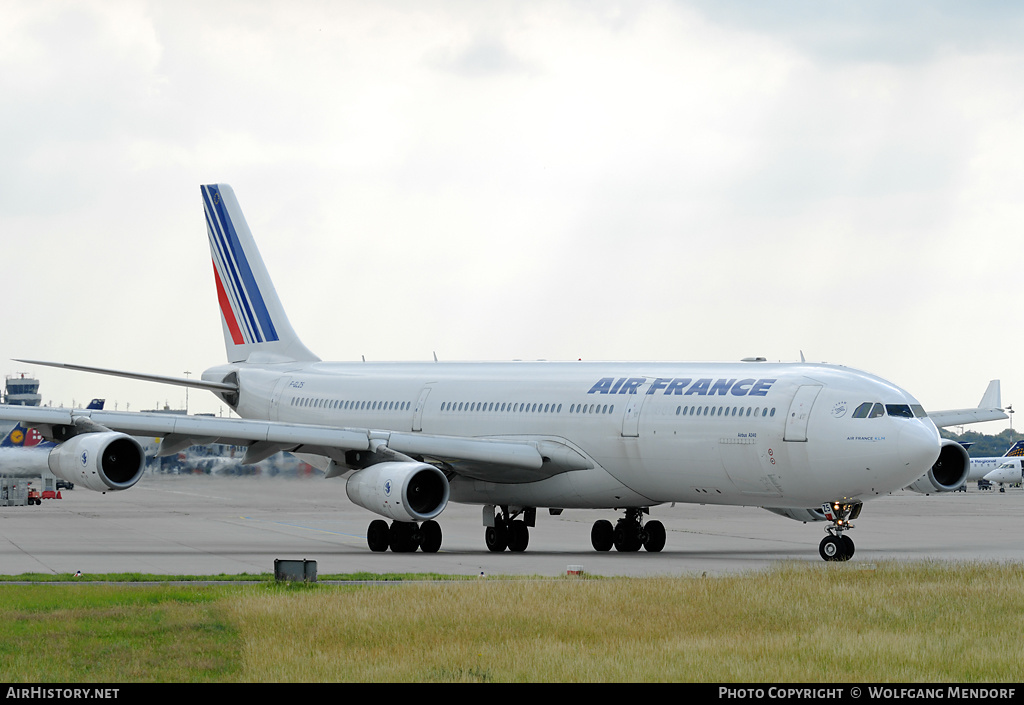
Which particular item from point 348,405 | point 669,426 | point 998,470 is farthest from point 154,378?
point 998,470

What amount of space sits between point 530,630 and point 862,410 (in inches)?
484

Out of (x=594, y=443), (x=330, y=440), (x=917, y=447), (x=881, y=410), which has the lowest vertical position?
(x=917, y=447)

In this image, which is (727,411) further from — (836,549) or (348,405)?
(348,405)

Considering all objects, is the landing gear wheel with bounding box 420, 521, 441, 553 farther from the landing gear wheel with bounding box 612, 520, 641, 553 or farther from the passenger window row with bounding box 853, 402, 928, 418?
the passenger window row with bounding box 853, 402, 928, 418

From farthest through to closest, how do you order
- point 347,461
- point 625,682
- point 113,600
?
1. point 347,461
2. point 113,600
3. point 625,682

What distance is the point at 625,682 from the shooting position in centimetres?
1198

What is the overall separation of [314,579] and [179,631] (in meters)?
5.37

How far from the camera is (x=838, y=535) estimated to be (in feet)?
87.1

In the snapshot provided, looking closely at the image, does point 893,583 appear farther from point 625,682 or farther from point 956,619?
point 625,682

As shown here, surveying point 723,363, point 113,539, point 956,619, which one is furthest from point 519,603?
point 113,539

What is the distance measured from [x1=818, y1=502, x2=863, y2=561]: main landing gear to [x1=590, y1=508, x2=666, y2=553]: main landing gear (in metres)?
4.83

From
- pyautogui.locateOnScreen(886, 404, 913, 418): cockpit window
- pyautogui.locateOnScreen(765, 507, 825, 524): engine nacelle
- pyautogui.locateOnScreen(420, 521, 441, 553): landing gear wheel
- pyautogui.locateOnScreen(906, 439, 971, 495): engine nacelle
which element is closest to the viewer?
pyautogui.locateOnScreen(886, 404, 913, 418): cockpit window

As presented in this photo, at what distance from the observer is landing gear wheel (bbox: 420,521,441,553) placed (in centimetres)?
2959

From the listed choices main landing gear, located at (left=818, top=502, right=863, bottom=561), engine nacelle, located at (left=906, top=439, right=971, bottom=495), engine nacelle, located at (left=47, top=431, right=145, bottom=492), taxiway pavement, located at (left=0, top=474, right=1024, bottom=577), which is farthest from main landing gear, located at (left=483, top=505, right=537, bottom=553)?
engine nacelle, located at (left=906, top=439, right=971, bottom=495)
